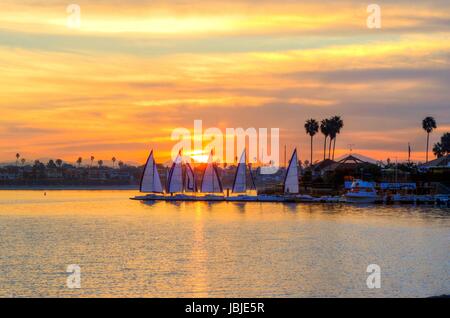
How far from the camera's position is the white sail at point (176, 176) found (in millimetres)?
173875

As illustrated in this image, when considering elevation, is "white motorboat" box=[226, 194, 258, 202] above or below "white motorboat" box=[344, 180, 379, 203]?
below

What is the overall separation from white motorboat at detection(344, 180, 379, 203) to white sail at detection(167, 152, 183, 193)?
1585 inches

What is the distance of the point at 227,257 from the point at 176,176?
115 meters

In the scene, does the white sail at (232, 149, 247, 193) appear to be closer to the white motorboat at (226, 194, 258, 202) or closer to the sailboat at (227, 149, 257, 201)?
the sailboat at (227, 149, 257, 201)

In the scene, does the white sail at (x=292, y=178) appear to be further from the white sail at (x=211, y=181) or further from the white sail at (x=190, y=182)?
the white sail at (x=190, y=182)

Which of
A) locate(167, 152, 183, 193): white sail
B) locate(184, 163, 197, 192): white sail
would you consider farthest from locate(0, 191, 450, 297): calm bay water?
locate(184, 163, 197, 192): white sail

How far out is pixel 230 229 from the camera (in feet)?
320

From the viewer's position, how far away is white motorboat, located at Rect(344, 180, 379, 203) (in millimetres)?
166375

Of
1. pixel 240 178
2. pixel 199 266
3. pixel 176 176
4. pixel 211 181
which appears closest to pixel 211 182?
pixel 211 181

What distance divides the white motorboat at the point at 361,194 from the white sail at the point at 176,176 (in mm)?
40263

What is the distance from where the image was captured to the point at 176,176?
178 metres

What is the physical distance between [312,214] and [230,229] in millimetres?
36847
